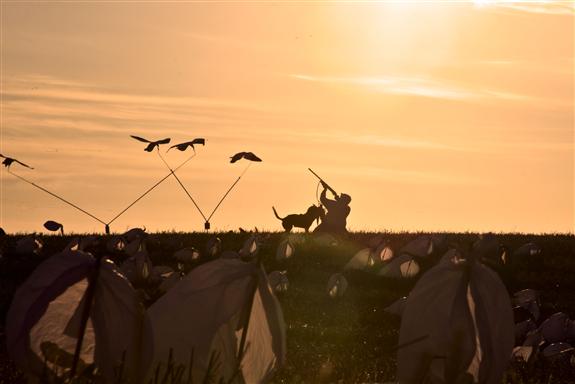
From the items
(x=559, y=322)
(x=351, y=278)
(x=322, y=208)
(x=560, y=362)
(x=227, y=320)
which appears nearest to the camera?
(x=227, y=320)

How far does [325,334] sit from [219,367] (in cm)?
659

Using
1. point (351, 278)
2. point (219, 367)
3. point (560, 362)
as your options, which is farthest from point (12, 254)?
point (219, 367)

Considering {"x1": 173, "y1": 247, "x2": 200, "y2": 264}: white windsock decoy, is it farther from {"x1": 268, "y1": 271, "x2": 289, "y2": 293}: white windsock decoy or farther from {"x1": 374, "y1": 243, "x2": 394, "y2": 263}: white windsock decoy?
{"x1": 374, "y1": 243, "x2": 394, "y2": 263}: white windsock decoy

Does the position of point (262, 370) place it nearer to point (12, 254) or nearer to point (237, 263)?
point (237, 263)

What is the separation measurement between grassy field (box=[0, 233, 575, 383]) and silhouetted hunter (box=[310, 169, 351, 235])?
0.78 ft

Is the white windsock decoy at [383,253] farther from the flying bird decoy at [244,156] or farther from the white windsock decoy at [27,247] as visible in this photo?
the white windsock decoy at [27,247]

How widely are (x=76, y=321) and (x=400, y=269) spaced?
9.14 metres

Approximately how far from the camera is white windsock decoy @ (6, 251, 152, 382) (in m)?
3.45

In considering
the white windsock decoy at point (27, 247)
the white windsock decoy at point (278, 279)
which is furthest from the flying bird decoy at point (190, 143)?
the white windsock decoy at point (27, 247)

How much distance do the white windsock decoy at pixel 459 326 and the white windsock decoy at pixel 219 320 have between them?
50cm

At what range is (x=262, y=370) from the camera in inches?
148

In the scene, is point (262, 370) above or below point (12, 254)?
above

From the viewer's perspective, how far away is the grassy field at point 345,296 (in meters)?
8.32

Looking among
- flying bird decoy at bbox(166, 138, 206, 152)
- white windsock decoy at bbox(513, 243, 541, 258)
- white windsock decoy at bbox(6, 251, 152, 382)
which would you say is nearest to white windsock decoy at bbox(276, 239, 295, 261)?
white windsock decoy at bbox(513, 243, 541, 258)
